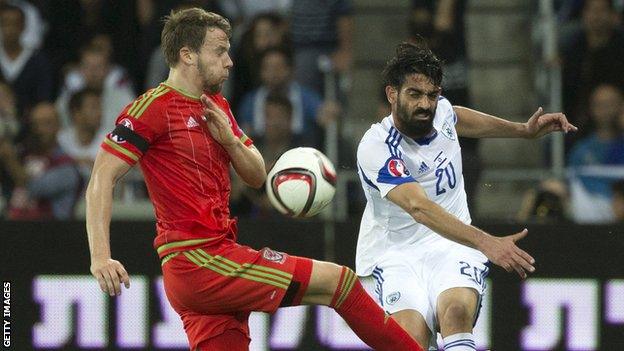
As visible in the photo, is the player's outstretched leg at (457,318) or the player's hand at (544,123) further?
the player's hand at (544,123)

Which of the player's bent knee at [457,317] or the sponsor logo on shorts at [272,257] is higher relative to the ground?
the sponsor logo on shorts at [272,257]

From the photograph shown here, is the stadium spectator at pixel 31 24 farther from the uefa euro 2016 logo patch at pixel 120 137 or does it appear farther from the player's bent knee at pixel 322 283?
the player's bent knee at pixel 322 283

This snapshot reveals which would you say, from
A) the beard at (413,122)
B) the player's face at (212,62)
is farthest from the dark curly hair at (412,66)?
the player's face at (212,62)

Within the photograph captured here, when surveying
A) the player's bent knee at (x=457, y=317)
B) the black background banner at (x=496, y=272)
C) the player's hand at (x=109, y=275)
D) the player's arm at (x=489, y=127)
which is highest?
the player's arm at (x=489, y=127)

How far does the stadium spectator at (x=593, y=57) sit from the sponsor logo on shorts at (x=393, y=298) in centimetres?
429

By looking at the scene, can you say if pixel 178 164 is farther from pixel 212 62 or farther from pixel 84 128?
pixel 84 128

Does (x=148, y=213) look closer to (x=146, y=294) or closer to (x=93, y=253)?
(x=146, y=294)

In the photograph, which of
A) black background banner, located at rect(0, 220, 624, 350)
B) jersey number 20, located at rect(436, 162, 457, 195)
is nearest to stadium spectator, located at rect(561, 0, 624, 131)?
black background banner, located at rect(0, 220, 624, 350)

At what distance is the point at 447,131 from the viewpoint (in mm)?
6848

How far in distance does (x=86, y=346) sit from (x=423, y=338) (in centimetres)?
314

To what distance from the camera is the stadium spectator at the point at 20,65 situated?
10750 millimetres

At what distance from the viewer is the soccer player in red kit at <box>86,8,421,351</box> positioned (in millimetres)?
5926

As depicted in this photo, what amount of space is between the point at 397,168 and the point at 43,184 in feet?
12.4

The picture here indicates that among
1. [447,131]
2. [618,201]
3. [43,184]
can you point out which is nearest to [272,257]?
[447,131]
